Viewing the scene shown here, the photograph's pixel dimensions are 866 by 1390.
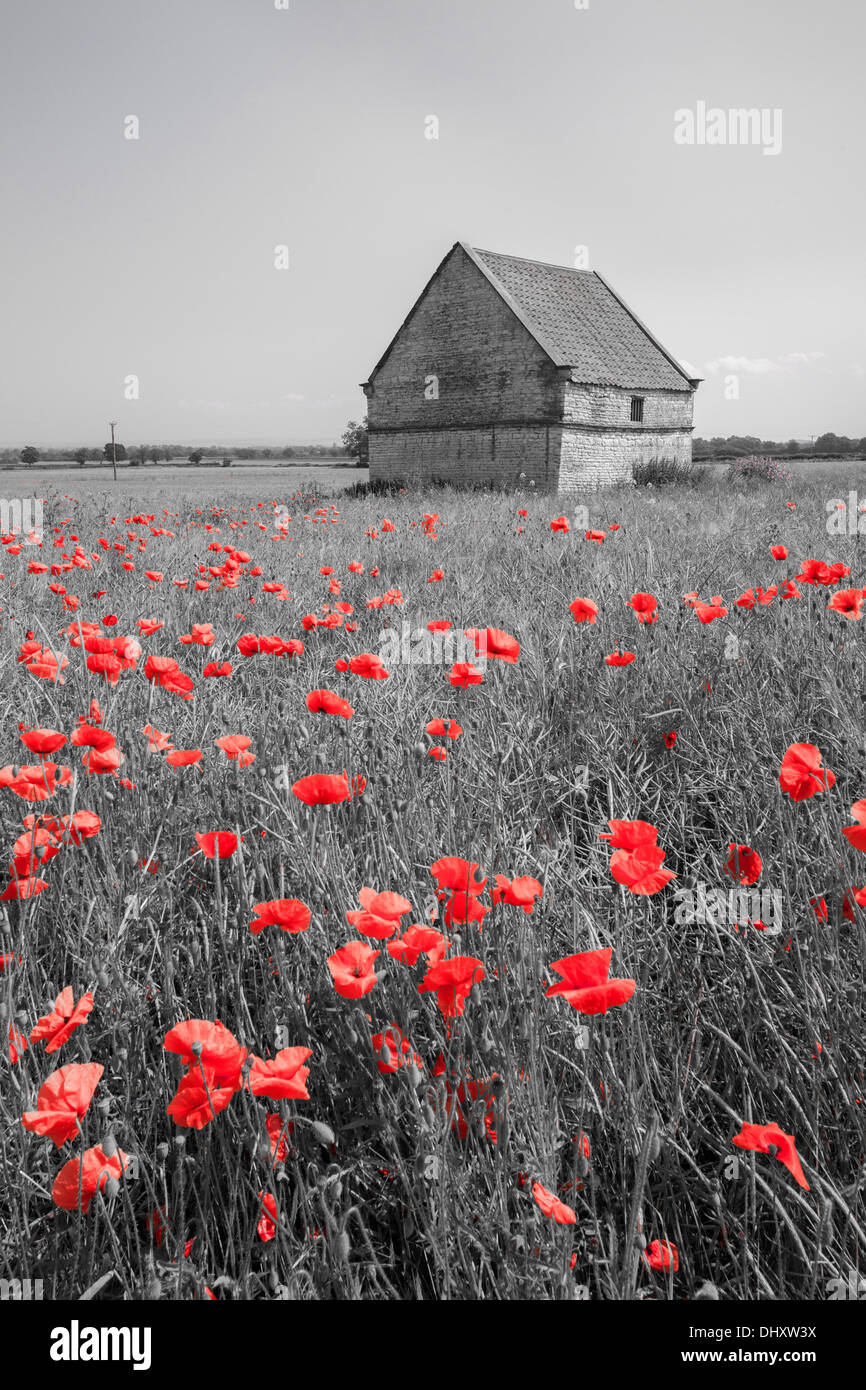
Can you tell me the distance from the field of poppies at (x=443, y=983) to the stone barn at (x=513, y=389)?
1893 centimetres

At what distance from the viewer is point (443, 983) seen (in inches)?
37.5

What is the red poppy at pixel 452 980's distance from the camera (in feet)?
3.04

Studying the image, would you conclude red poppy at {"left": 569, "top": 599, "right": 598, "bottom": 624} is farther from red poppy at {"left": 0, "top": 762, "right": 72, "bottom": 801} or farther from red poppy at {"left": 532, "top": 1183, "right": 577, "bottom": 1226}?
red poppy at {"left": 532, "top": 1183, "right": 577, "bottom": 1226}

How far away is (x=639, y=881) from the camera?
0.99m

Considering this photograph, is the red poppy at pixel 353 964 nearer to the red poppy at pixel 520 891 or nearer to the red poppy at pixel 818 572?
the red poppy at pixel 520 891

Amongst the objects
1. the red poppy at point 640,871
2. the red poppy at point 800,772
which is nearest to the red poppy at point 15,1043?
the red poppy at point 640,871

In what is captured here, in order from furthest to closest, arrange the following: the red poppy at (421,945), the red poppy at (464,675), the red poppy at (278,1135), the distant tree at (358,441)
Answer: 1. the distant tree at (358,441)
2. the red poppy at (464,675)
3. the red poppy at (421,945)
4. the red poppy at (278,1135)

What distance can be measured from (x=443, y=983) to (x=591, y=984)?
198mm

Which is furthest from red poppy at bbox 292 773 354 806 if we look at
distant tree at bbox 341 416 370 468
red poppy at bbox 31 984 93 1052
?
distant tree at bbox 341 416 370 468

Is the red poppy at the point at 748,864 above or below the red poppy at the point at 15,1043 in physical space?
above

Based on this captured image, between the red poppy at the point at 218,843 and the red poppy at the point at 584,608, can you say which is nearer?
the red poppy at the point at 218,843
